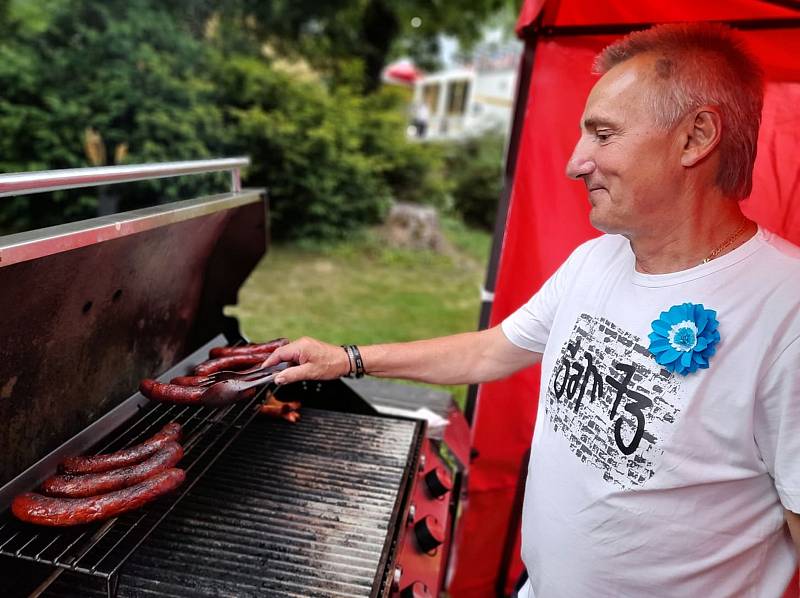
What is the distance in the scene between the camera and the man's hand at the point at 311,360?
2264 mm

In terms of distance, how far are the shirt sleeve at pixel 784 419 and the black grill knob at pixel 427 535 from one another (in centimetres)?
125

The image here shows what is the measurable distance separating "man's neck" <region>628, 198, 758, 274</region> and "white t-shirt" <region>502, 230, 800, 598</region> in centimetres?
3

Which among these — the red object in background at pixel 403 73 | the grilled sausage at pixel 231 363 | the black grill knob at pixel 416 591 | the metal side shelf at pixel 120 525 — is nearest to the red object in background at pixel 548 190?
the black grill knob at pixel 416 591

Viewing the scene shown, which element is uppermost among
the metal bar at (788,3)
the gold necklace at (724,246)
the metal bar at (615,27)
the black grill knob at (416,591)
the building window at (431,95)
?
the metal bar at (788,3)

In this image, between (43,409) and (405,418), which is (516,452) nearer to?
(405,418)

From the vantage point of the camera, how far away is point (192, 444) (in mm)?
2080

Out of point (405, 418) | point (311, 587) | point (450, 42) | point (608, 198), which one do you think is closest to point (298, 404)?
point (405, 418)

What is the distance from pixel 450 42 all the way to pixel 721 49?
16.4 metres

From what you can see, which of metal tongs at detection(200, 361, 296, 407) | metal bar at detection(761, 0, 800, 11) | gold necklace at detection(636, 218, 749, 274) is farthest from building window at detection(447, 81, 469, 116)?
gold necklace at detection(636, 218, 749, 274)

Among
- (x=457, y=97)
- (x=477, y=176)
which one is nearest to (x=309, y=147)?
(x=477, y=176)

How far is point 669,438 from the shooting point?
1632 millimetres

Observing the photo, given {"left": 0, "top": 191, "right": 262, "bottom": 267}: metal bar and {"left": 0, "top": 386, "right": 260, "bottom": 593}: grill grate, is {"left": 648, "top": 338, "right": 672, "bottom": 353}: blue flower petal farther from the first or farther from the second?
{"left": 0, "top": 191, "right": 262, "bottom": 267}: metal bar

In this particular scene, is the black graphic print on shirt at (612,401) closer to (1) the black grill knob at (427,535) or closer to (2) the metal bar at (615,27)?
(1) the black grill knob at (427,535)

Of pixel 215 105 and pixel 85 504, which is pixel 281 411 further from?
pixel 215 105
